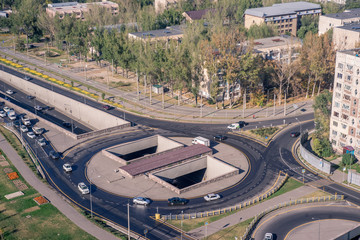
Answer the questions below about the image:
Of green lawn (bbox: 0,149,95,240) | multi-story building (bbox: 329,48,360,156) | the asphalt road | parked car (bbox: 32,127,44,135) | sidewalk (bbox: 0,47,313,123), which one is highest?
multi-story building (bbox: 329,48,360,156)

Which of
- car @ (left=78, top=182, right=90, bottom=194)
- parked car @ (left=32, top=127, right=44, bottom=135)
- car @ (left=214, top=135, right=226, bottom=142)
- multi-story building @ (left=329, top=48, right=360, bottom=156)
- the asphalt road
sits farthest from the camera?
parked car @ (left=32, top=127, right=44, bottom=135)

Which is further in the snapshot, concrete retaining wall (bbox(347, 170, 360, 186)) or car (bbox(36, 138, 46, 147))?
car (bbox(36, 138, 46, 147))

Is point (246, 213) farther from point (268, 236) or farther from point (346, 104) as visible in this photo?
point (346, 104)

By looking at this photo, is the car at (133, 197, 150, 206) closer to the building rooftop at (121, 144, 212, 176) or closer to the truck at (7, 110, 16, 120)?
the building rooftop at (121, 144, 212, 176)

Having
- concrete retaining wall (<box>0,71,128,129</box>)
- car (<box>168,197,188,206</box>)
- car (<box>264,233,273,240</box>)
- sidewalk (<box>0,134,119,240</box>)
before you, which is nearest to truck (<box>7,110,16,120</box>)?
concrete retaining wall (<box>0,71,128,129</box>)

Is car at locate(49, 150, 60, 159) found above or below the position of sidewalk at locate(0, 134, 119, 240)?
above

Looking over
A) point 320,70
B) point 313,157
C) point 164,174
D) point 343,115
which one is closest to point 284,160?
point 313,157

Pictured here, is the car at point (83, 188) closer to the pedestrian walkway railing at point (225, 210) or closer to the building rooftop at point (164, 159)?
the building rooftop at point (164, 159)

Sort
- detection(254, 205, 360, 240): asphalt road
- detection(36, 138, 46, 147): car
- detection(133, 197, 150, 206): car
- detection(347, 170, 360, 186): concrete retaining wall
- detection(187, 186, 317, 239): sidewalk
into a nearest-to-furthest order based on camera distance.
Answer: detection(187, 186, 317, 239): sidewalk → detection(254, 205, 360, 240): asphalt road → detection(133, 197, 150, 206): car → detection(347, 170, 360, 186): concrete retaining wall → detection(36, 138, 46, 147): car
